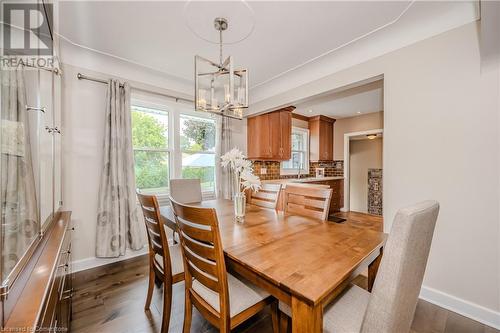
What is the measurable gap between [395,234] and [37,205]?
1.87m

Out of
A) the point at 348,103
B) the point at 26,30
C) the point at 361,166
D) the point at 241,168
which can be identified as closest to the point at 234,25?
the point at 241,168

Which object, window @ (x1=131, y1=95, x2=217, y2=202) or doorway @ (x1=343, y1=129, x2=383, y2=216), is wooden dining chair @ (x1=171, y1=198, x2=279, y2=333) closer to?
window @ (x1=131, y1=95, x2=217, y2=202)

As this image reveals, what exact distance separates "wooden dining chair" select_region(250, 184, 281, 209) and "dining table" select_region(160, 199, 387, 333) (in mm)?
483

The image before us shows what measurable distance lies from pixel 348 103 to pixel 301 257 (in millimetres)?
4012

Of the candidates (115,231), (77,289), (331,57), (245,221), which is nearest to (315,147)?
(331,57)

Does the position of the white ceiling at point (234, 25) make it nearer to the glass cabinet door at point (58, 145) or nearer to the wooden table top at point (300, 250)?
the glass cabinet door at point (58, 145)

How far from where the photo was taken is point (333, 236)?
1.30 metres

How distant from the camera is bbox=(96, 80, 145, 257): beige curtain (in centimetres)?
243

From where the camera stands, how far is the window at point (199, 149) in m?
3.34

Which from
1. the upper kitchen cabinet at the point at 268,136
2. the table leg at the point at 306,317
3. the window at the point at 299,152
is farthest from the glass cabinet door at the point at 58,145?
the window at the point at 299,152

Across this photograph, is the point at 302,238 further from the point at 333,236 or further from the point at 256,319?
the point at 256,319

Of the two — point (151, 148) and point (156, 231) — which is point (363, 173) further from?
point (156, 231)

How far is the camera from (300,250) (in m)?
1.10

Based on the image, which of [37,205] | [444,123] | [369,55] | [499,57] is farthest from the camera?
[369,55]
